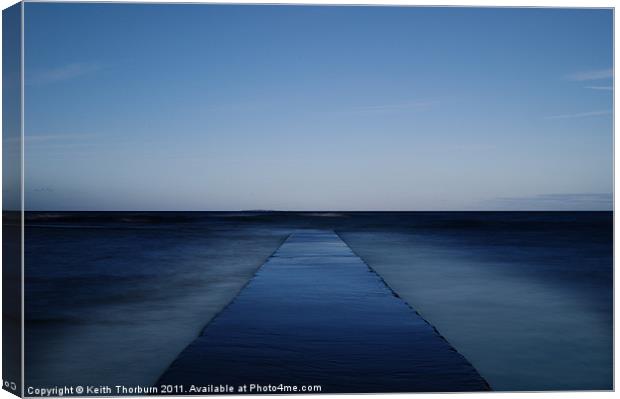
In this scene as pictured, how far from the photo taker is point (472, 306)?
770cm

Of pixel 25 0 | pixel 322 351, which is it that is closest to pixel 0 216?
pixel 25 0

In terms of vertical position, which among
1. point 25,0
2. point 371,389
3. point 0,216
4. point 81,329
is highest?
point 25,0

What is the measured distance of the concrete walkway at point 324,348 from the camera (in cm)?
465

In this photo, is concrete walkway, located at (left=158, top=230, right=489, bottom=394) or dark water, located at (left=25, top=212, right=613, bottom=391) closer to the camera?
concrete walkway, located at (left=158, top=230, right=489, bottom=394)

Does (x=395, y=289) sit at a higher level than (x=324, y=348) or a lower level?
higher

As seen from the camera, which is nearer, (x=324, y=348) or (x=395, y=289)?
(x=324, y=348)

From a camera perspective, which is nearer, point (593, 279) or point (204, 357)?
point (204, 357)

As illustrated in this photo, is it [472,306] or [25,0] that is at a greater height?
[25,0]

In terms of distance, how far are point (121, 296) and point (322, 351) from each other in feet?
14.1

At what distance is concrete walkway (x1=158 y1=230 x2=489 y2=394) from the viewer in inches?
183

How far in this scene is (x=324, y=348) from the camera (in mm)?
5344

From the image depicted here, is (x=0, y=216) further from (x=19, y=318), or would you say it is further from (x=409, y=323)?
(x=409, y=323)

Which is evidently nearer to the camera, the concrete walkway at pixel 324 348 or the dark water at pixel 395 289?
the concrete walkway at pixel 324 348

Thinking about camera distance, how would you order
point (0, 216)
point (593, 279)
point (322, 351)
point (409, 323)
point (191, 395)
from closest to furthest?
point (191, 395), point (0, 216), point (322, 351), point (409, 323), point (593, 279)
